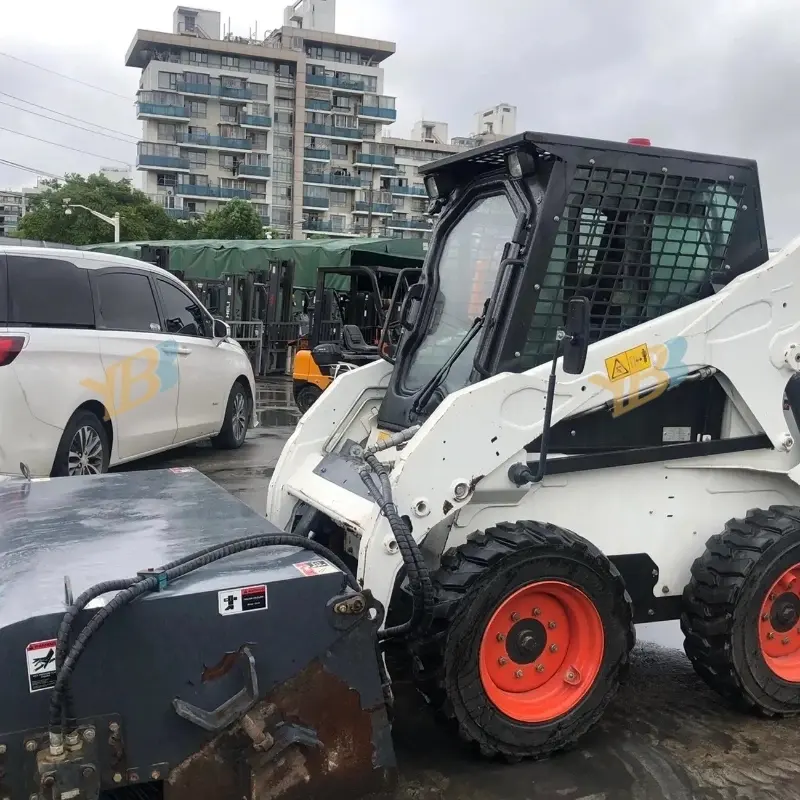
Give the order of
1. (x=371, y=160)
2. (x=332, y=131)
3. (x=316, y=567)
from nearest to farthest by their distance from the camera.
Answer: (x=316, y=567) → (x=332, y=131) → (x=371, y=160)

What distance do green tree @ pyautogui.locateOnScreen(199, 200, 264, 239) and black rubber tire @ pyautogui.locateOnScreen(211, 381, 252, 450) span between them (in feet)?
114

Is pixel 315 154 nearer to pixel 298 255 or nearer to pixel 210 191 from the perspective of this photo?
pixel 210 191

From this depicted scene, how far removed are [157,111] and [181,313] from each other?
247 feet

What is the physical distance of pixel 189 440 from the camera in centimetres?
864

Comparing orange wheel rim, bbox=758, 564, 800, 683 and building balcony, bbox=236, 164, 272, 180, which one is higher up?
building balcony, bbox=236, 164, 272, 180

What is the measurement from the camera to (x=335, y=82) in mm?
85250

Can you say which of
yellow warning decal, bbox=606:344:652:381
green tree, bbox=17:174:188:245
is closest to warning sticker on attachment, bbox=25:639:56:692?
yellow warning decal, bbox=606:344:652:381

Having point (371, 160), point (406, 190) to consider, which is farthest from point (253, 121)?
point (406, 190)

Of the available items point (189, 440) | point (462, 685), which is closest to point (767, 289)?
point (462, 685)

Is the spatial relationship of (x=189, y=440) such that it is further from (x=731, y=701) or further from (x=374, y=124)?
(x=374, y=124)

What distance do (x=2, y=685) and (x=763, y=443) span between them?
120 inches

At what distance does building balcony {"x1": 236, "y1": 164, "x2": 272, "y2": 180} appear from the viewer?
7888 cm

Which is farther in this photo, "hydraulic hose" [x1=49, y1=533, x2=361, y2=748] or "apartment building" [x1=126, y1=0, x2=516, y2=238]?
"apartment building" [x1=126, y1=0, x2=516, y2=238]

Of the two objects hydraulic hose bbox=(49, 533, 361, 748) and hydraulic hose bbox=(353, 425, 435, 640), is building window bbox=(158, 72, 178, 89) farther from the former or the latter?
hydraulic hose bbox=(49, 533, 361, 748)
